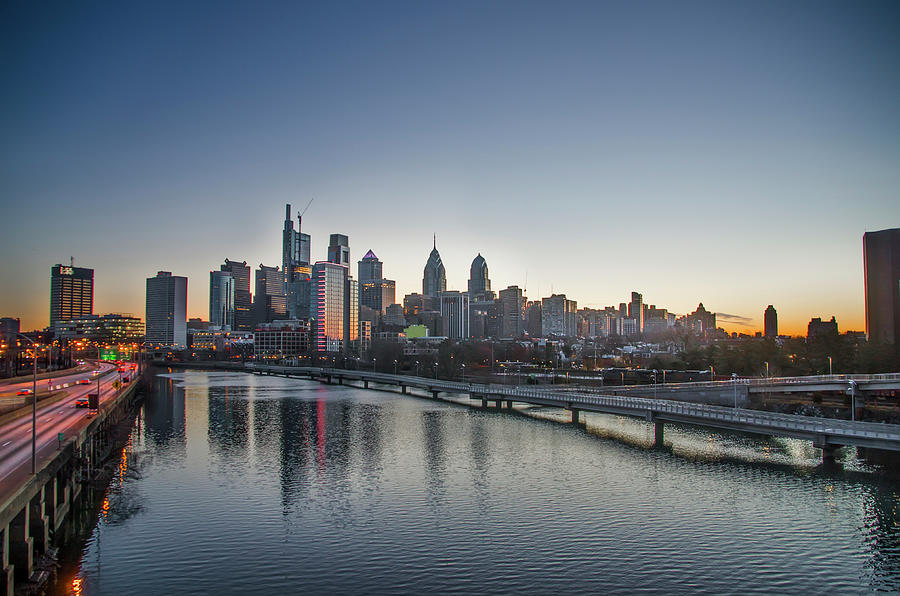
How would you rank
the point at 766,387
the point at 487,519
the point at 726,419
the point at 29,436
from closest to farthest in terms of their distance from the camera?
the point at 487,519 < the point at 29,436 < the point at 726,419 < the point at 766,387

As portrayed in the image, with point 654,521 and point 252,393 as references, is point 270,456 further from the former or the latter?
point 252,393

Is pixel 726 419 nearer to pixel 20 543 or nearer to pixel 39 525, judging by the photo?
pixel 39 525

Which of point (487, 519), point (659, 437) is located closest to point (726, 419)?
point (659, 437)

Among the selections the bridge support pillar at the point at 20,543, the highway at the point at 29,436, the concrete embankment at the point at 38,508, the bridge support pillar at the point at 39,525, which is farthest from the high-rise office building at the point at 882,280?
the bridge support pillar at the point at 20,543

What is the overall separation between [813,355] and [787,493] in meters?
Answer: 64.0

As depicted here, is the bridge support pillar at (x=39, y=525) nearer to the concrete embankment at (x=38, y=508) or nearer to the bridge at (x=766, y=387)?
the concrete embankment at (x=38, y=508)

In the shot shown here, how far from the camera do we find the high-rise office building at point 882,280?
454 feet

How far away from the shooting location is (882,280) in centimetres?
14300

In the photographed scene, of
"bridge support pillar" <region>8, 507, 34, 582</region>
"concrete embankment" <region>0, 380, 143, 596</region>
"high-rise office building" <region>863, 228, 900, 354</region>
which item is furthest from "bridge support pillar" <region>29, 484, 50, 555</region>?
"high-rise office building" <region>863, 228, 900, 354</region>

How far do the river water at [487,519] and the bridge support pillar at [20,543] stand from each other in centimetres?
164

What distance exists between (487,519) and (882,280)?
144578 millimetres

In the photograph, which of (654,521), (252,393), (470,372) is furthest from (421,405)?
(654,521)

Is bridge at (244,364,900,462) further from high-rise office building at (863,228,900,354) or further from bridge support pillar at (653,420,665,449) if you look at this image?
high-rise office building at (863,228,900,354)

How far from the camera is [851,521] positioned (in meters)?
36.6
